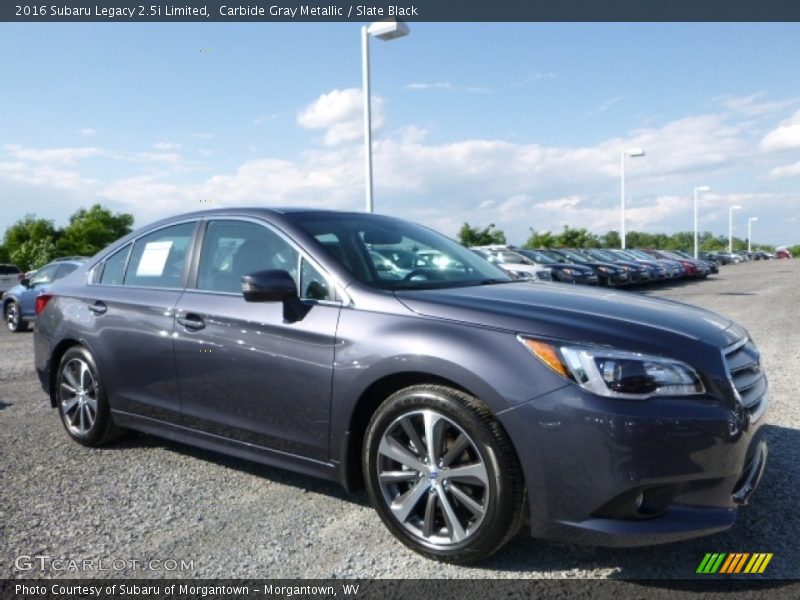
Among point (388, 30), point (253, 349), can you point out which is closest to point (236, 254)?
point (253, 349)

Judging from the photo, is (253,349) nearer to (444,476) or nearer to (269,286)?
(269,286)

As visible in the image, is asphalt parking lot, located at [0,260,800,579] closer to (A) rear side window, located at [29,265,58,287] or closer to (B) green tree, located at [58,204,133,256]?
(A) rear side window, located at [29,265,58,287]

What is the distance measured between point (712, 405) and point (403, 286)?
1.48 metres

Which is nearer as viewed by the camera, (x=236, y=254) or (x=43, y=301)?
(x=236, y=254)

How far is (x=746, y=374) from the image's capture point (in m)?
3.01

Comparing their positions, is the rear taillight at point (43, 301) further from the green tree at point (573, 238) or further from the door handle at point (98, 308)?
the green tree at point (573, 238)

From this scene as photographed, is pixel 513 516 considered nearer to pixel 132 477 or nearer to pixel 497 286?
pixel 497 286

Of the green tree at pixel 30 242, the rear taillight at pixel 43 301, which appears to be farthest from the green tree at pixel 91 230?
the rear taillight at pixel 43 301

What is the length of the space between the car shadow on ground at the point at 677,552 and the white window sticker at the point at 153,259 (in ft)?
8.71

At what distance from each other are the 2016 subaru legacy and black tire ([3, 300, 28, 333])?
1132 centimetres

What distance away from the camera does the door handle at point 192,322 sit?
150 inches

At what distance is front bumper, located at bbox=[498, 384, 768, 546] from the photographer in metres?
2.56

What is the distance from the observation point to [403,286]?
→ 3461 mm

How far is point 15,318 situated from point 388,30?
9.36 metres
